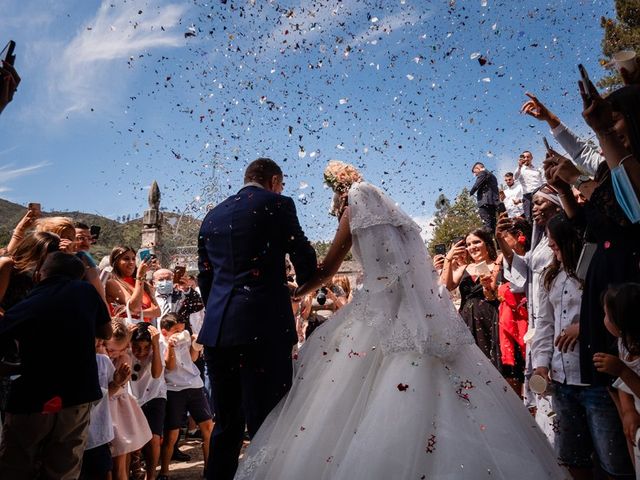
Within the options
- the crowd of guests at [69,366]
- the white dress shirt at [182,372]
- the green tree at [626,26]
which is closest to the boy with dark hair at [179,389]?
the white dress shirt at [182,372]

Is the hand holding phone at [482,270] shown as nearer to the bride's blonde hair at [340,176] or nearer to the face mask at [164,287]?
the bride's blonde hair at [340,176]

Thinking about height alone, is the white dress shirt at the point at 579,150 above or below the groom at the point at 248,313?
above

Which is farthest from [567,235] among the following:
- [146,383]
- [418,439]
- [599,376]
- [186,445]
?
[186,445]

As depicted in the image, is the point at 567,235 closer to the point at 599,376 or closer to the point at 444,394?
the point at 599,376

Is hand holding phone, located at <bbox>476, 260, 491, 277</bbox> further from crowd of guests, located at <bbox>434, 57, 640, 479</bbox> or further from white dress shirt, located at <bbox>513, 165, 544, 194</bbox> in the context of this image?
white dress shirt, located at <bbox>513, 165, 544, 194</bbox>

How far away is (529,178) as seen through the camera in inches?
487

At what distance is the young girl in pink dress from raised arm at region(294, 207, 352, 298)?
229 centimetres

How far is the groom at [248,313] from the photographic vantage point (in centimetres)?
301

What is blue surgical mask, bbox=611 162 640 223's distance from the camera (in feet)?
7.43

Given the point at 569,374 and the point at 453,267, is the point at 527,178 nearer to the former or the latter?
the point at 453,267

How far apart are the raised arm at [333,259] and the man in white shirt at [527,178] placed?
9.84 m

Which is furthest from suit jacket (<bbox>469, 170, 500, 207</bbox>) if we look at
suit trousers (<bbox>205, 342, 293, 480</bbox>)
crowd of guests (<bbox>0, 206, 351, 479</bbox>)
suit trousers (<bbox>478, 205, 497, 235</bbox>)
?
suit trousers (<bbox>205, 342, 293, 480</bbox>)

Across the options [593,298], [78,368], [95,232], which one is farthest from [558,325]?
[95,232]

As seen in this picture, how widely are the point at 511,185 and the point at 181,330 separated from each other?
34.1 ft
